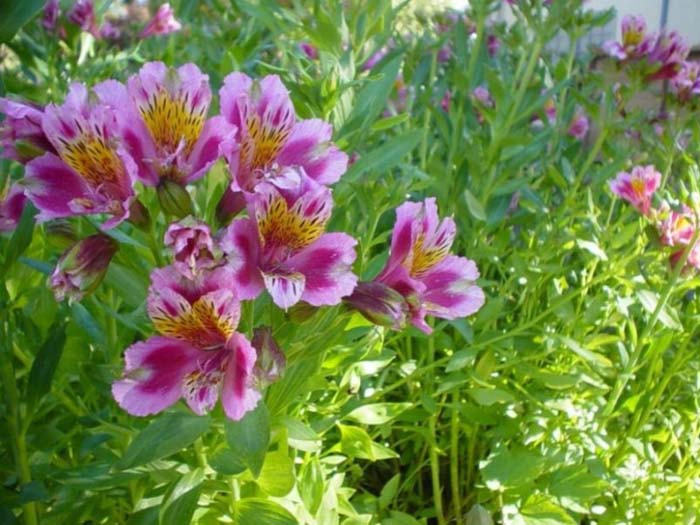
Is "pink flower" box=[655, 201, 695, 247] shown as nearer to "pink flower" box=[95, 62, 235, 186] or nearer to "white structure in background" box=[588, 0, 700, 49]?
"pink flower" box=[95, 62, 235, 186]

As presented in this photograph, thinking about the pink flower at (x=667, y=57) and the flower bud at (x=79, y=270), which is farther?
the pink flower at (x=667, y=57)

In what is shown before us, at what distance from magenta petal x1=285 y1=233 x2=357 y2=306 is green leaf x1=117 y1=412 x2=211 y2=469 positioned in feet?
0.53

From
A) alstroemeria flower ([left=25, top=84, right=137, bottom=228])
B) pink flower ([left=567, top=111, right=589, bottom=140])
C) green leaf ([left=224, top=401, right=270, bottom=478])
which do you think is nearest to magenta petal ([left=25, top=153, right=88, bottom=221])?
alstroemeria flower ([left=25, top=84, right=137, bottom=228])

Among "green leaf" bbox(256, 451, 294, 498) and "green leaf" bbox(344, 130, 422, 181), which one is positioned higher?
"green leaf" bbox(344, 130, 422, 181)

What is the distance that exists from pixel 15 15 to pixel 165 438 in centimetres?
39

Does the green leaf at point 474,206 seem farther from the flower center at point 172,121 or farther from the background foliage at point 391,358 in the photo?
the flower center at point 172,121

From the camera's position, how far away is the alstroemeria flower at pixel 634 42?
156 centimetres

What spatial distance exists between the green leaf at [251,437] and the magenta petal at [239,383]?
0.23 ft

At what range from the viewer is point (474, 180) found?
1291 millimetres

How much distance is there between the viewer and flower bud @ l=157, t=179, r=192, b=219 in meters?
0.60

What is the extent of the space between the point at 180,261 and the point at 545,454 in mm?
937

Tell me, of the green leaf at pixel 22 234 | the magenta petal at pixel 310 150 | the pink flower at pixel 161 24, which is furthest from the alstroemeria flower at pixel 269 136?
the pink flower at pixel 161 24

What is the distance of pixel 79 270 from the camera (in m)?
0.59

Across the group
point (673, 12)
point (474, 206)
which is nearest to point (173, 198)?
point (474, 206)
